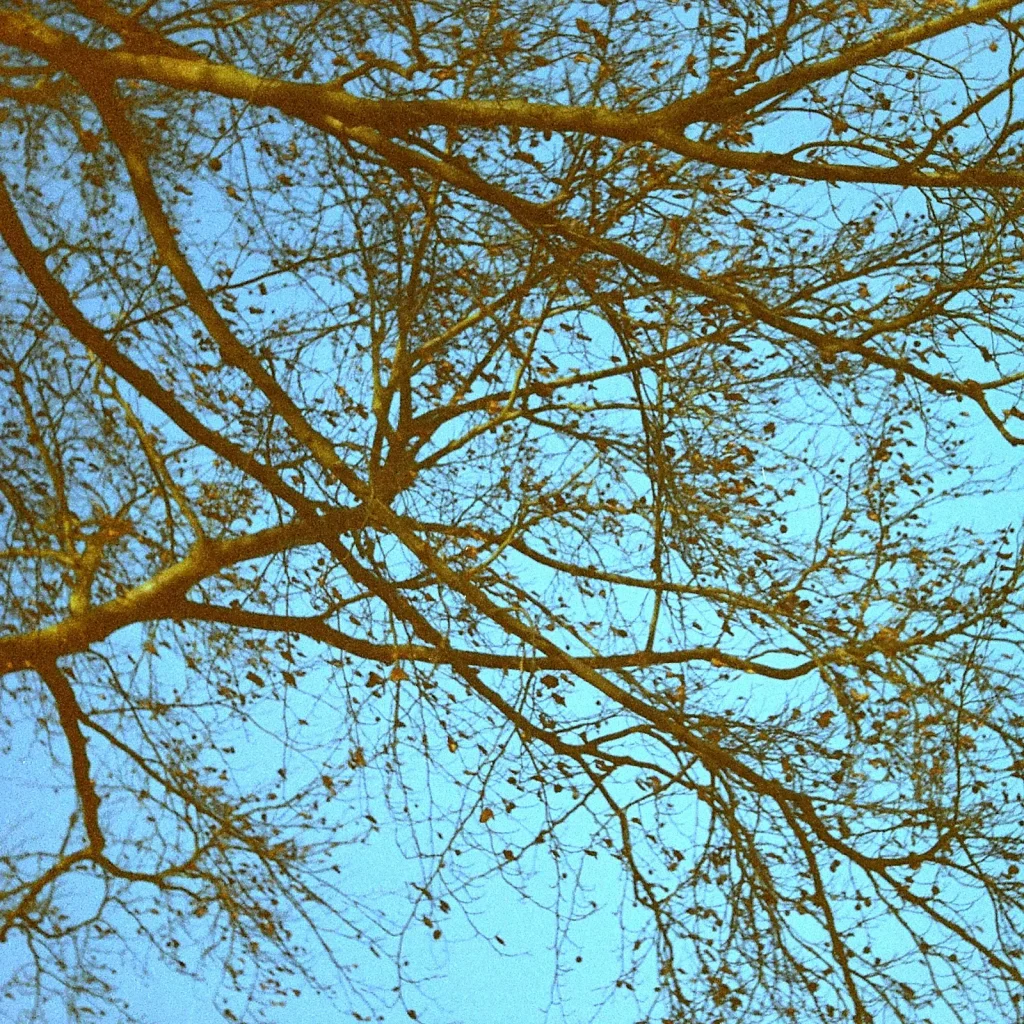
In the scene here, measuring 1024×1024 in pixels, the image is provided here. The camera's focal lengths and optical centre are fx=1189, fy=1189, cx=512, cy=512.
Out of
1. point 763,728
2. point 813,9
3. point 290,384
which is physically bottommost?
point 763,728

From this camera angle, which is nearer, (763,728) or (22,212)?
(763,728)

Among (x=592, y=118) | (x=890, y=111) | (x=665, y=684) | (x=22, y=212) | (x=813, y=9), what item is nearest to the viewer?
(x=592, y=118)

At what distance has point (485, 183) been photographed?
4.38 meters

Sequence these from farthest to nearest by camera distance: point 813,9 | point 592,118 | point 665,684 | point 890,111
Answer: point 665,684 → point 890,111 → point 813,9 → point 592,118

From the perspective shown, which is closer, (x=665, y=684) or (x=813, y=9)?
(x=813, y=9)

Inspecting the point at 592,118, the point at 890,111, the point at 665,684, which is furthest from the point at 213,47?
the point at 665,684

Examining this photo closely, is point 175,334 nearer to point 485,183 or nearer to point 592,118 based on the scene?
point 485,183

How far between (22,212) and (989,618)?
15.5ft

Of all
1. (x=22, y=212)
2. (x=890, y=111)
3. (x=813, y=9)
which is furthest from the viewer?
(x=22, y=212)

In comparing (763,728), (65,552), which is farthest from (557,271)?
(65,552)

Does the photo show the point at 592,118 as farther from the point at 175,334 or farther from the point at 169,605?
the point at 169,605

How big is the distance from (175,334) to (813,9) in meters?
2.95

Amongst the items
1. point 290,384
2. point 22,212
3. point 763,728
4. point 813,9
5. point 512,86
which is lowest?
point 763,728

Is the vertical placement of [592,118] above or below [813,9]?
below
